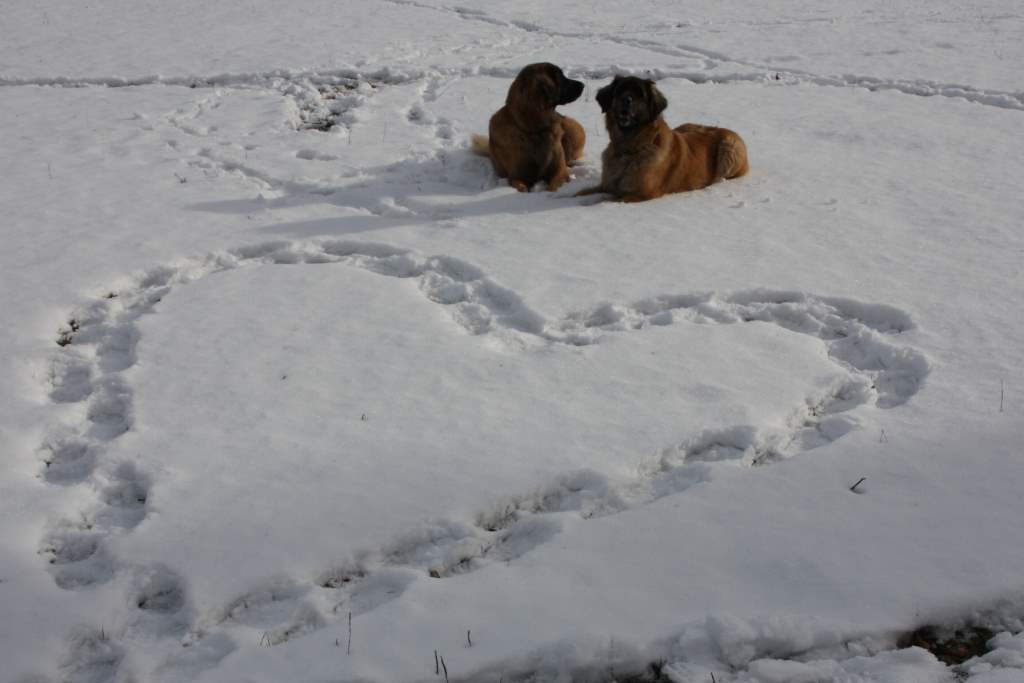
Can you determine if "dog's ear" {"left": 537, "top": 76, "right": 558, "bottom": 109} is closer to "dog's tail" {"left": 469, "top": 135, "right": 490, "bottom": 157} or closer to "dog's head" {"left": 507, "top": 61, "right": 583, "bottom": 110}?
"dog's head" {"left": 507, "top": 61, "right": 583, "bottom": 110}

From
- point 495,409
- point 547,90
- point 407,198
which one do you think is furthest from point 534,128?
point 495,409

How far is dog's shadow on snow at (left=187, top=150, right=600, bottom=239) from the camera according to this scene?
265 inches

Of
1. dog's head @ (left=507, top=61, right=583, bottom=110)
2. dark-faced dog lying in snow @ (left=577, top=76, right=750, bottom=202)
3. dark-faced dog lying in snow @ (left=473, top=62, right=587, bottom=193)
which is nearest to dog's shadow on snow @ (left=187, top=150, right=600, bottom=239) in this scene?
dark-faced dog lying in snow @ (left=473, top=62, right=587, bottom=193)

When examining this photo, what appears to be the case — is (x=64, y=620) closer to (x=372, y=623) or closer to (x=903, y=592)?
(x=372, y=623)

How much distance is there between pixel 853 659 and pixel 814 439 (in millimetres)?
1406

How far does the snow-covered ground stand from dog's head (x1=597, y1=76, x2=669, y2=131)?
2.38ft

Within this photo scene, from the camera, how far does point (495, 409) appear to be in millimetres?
4281

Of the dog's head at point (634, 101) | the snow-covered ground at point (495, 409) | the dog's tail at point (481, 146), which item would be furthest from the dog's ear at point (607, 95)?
the dog's tail at point (481, 146)

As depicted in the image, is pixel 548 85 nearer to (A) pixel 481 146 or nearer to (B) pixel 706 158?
(A) pixel 481 146

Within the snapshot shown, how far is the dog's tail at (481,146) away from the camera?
326 inches

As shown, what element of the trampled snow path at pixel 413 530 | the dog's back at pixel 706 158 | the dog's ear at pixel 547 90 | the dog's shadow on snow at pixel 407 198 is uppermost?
the dog's ear at pixel 547 90

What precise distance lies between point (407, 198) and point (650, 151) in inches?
82.0

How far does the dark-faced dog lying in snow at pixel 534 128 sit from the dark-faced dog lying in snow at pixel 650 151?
0.41m

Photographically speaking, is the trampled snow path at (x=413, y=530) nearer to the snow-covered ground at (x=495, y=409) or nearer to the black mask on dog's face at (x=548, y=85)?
the snow-covered ground at (x=495, y=409)
